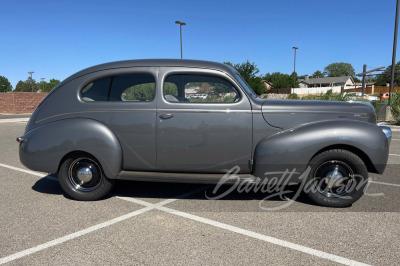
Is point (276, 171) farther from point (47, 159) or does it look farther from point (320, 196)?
point (47, 159)

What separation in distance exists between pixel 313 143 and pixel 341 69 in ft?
528

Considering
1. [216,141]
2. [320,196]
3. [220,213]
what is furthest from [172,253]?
[320,196]

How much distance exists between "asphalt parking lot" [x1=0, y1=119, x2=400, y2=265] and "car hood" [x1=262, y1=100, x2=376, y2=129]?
1.06 metres

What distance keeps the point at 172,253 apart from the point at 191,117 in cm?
158

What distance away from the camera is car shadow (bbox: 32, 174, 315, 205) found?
12.9ft

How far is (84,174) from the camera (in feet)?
12.5

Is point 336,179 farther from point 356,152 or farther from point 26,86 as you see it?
point 26,86

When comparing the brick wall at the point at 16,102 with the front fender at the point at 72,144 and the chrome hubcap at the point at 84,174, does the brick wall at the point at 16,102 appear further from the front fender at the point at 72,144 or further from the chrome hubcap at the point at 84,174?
the chrome hubcap at the point at 84,174

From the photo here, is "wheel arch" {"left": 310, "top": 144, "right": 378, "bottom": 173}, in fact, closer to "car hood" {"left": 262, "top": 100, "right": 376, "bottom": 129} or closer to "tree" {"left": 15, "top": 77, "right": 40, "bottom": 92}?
"car hood" {"left": 262, "top": 100, "right": 376, "bottom": 129}

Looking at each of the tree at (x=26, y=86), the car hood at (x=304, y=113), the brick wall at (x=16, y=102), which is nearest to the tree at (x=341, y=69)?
the tree at (x=26, y=86)

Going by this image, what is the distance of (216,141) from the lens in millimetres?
3498

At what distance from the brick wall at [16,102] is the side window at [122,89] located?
3194 centimetres

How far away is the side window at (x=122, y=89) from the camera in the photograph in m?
3.71

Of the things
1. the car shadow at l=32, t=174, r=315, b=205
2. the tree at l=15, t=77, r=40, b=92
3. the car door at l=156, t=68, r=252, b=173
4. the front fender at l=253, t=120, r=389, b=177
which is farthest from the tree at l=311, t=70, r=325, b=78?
the car door at l=156, t=68, r=252, b=173
